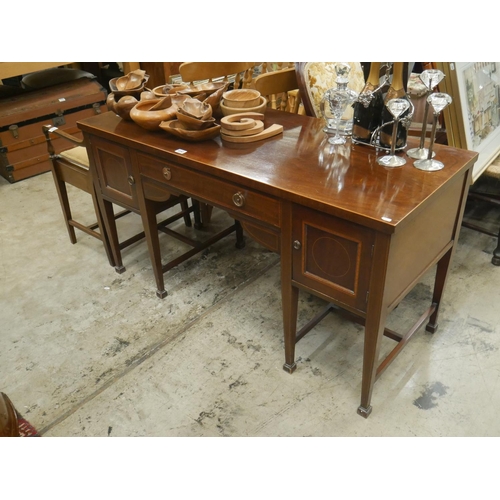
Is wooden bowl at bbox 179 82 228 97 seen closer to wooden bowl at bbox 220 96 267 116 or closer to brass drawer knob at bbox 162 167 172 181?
wooden bowl at bbox 220 96 267 116

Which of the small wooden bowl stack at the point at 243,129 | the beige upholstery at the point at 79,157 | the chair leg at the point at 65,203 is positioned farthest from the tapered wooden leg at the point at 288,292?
the chair leg at the point at 65,203

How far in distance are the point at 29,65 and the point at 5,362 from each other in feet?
8.36

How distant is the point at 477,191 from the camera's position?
276 cm

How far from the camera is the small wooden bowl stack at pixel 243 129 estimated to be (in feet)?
6.17

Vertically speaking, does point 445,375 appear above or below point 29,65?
below

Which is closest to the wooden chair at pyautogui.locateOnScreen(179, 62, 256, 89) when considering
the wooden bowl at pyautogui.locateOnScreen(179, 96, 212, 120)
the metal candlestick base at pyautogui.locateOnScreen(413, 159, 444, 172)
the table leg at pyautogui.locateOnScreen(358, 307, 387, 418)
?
the wooden bowl at pyautogui.locateOnScreen(179, 96, 212, 120)

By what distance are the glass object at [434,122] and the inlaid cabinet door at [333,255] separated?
0.38m

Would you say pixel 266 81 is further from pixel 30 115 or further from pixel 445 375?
pixel 30 115

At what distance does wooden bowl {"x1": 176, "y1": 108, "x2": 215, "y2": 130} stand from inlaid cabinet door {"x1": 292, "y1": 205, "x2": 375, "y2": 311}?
59 cm

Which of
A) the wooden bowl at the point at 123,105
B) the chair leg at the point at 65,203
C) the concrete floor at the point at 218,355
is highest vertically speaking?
the wooden bowl at the point at 123,105

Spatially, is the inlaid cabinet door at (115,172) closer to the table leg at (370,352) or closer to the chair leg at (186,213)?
the chair leg at (186,213)

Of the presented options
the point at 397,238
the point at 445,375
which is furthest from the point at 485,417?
the point at 397,238

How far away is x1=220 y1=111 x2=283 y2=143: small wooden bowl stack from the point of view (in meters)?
1.88

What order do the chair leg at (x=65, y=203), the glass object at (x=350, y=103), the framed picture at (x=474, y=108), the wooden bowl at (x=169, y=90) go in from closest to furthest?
the glass object at (x=350, y=103)
the wooden bowl at (x=169, y=90)
the framed picture at (x=474, y=108)
the chair leg at (x=65, y=203)
